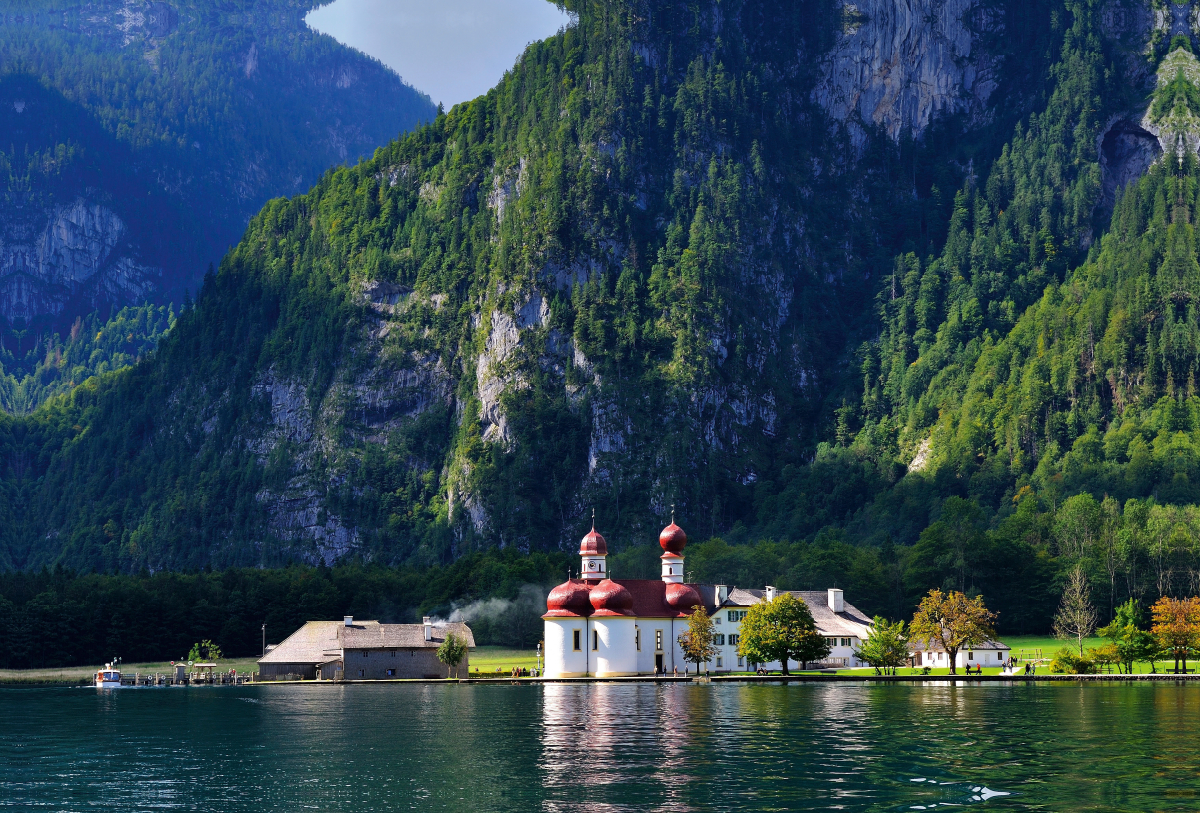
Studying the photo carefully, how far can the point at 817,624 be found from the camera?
174125mm

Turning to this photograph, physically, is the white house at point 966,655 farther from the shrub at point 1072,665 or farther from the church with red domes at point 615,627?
the church with red domes at point 615,627

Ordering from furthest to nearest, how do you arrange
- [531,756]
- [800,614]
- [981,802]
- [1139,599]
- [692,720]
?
[1139,599] < [800,614] < [692,720] < [531,756] < [981,802]

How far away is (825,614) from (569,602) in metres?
30.7

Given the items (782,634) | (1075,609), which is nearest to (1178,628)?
(782,634)

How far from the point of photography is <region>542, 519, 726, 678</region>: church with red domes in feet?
537

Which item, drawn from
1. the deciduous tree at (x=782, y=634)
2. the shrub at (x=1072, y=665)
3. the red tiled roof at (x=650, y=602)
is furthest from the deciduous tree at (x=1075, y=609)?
the red tiled roof at (x=650, y=602)

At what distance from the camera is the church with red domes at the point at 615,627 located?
163625 millimetres

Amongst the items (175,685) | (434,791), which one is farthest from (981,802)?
(175,685)

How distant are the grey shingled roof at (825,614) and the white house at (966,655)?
26.5 feet

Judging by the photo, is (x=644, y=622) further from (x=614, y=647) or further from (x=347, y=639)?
(x=347, y=639)

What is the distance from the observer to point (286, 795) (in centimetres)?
6594

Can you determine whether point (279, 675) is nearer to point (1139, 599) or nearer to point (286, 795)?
point (1139, 599)

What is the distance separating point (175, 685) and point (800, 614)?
69.9 meters

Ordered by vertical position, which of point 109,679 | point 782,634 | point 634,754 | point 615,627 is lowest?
point 634,754
